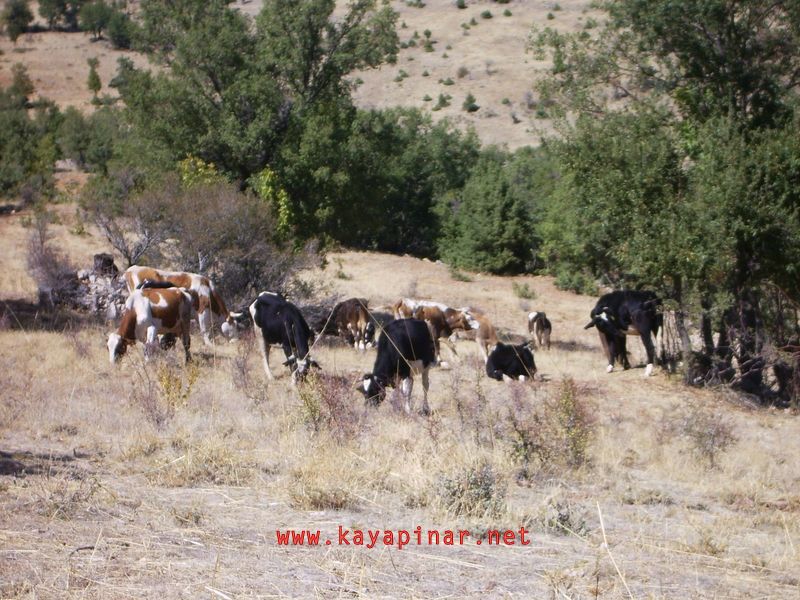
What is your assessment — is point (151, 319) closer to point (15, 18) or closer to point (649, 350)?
point (649, 350)

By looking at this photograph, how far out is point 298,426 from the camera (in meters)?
10.5

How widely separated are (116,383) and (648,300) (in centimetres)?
1086

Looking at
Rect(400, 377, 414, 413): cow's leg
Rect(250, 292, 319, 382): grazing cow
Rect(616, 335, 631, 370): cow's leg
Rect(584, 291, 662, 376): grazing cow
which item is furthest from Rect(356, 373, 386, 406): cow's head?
Rect(616, 335, 631, 370): cow's leg

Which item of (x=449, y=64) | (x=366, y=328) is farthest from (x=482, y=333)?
(x=449, y=64)

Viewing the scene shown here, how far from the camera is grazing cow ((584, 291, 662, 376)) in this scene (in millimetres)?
19688

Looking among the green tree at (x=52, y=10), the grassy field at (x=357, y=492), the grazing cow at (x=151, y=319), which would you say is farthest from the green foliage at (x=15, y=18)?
the grassy field at (x=357, y=492)

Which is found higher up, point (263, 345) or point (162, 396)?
point (162, 396)

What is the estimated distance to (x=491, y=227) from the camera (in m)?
43.3

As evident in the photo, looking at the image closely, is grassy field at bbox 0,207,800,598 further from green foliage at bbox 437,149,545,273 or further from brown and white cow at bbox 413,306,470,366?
green foliage at bbox 437,149,545,273

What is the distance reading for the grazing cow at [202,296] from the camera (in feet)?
62.0

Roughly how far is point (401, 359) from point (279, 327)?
365cm

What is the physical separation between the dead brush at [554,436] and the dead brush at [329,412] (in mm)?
1656

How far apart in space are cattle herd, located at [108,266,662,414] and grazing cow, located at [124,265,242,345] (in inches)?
0.8

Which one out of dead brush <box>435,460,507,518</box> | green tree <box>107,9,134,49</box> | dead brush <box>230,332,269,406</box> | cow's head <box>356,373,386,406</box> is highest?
green tree <box>107,9,134,49</box>
